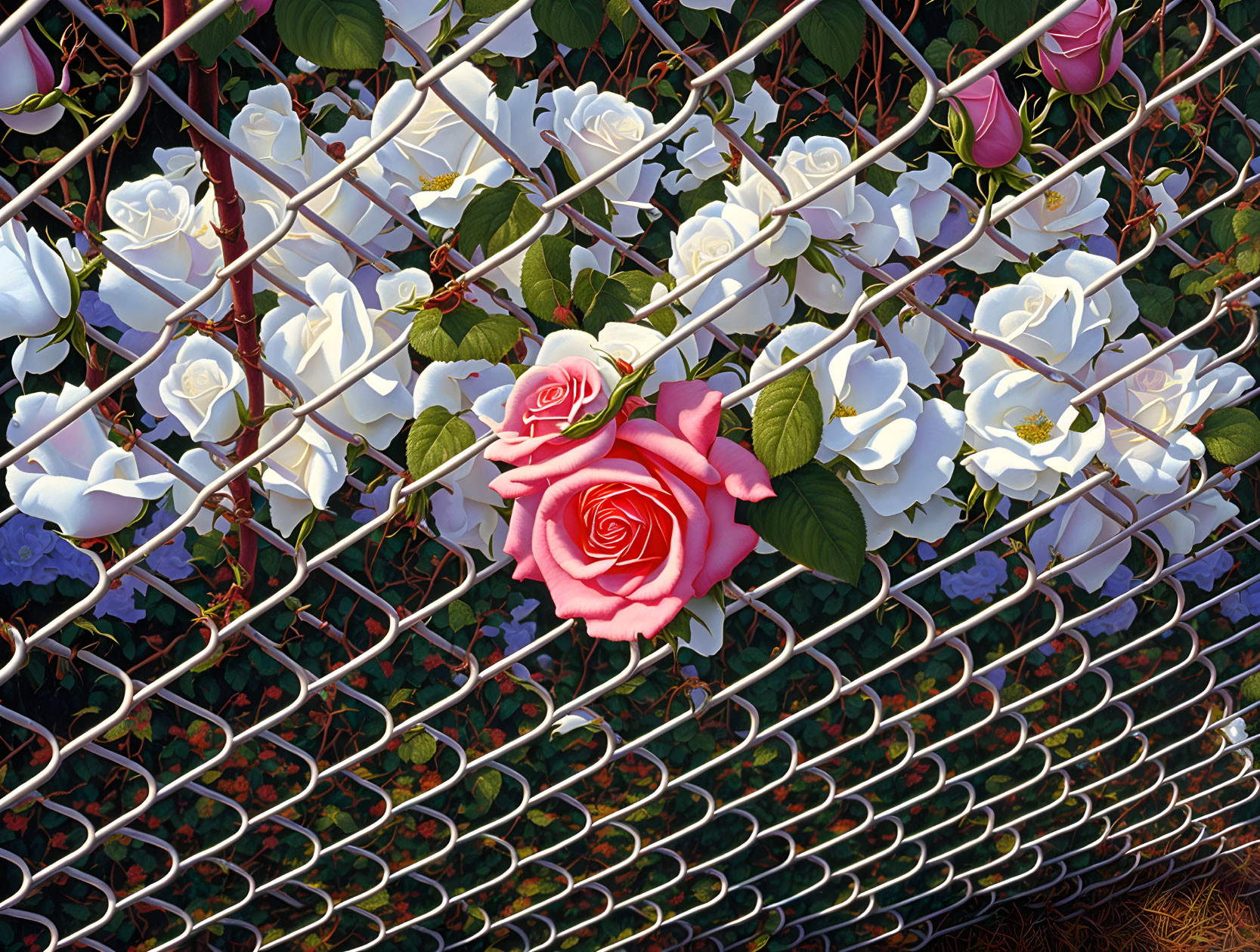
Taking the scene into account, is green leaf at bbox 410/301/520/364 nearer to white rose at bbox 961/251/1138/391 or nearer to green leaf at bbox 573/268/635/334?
green leaf at bbox 573/268/635/334

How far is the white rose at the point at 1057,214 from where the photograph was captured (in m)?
1.06

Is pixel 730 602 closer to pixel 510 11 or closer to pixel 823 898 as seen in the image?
pixel 510 11

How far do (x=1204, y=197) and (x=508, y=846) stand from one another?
5.41 ft

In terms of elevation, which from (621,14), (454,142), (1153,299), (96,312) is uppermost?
(1153,299)

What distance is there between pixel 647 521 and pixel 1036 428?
532 mm

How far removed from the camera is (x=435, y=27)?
2.85 feet

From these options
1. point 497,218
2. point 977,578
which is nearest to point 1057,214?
point 497,218

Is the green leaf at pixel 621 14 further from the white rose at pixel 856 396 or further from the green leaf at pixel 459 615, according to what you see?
the green leaf at pixel 459 615

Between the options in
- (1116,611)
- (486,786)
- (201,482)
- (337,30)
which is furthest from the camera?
(1116,611)

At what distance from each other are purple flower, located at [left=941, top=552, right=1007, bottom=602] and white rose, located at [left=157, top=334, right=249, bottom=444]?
1278mm

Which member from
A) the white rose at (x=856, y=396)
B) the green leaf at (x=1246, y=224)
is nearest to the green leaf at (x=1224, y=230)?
the green leaf at (x=1246, y=224)

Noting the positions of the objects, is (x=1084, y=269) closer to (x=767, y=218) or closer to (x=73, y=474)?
(x=767, y=218)

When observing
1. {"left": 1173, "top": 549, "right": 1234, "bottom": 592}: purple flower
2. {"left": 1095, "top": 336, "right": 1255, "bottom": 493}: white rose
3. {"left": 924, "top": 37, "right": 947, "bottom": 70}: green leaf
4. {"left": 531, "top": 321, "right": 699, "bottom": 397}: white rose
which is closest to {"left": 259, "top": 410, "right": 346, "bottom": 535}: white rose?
{"left": 531, "top": 321, "right": 699, "bottom": 397}: white rose

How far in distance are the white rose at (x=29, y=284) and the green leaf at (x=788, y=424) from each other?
700mm
